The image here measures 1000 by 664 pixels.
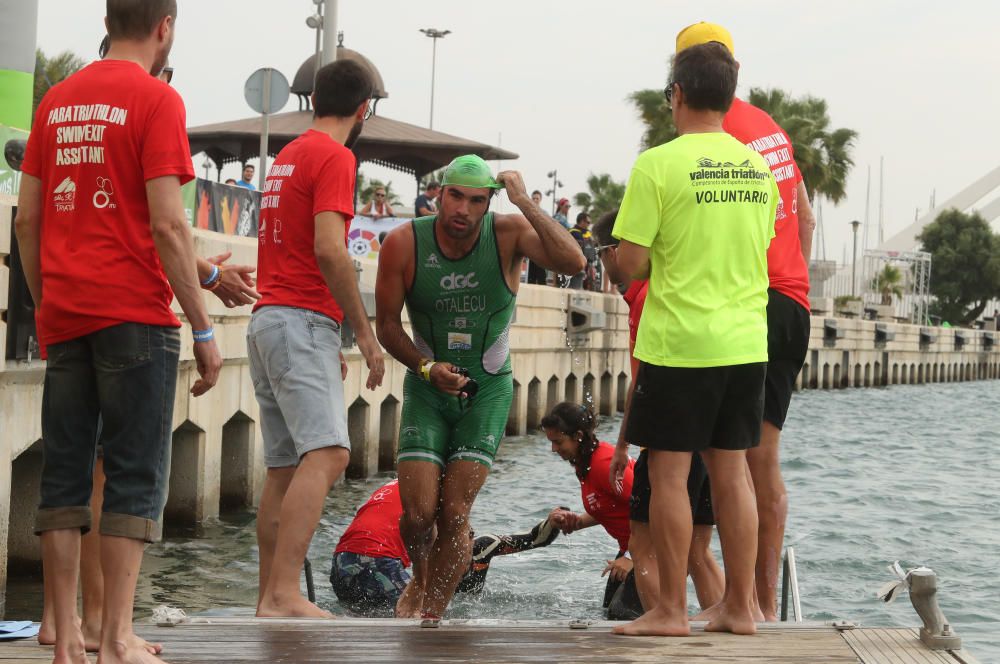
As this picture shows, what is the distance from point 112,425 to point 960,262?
348 ft

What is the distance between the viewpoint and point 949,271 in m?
106

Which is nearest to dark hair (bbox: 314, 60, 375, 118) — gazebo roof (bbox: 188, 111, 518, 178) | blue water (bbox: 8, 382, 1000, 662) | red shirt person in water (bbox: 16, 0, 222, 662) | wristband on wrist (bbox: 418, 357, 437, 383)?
wristband on wrist (bbox: 418, 357, 437, 383)

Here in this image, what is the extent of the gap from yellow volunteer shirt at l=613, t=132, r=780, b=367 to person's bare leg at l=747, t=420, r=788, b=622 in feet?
3.19

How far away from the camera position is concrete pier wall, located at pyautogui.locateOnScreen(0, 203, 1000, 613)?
9344mm

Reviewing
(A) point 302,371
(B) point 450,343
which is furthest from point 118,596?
(B) point 450,343

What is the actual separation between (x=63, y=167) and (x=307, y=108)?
25890 mm

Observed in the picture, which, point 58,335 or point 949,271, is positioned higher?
point 949,271

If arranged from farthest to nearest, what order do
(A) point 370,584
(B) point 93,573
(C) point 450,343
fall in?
(A) point 370,584
(C) point 450,343
(B) point 93,573

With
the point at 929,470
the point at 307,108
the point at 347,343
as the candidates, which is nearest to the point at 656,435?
the point at 347,343

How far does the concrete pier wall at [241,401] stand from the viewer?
934 centimetres

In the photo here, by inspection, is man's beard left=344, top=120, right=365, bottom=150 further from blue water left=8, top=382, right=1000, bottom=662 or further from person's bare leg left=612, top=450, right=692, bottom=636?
blue water left=8, top=382, right=1000, bottom=662

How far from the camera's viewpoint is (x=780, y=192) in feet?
21.6

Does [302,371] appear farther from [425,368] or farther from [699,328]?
[699,328]

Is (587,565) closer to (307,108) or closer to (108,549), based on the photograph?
(108,549)
